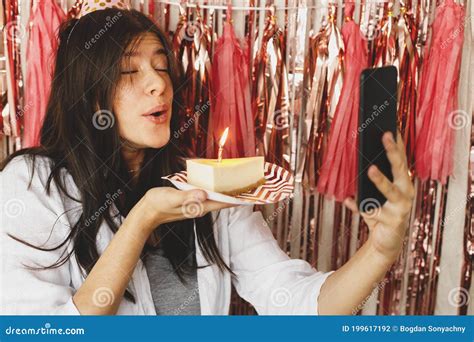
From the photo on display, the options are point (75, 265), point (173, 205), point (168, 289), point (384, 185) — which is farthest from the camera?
point (168, 289)

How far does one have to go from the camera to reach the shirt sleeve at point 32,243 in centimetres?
100

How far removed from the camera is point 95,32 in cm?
117

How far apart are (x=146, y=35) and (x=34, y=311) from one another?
23.9 inches

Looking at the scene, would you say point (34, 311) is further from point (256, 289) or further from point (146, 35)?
point (146, 35)

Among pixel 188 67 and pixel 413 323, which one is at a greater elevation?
pixel 188 67

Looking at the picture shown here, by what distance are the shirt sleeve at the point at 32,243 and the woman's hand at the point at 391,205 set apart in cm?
55

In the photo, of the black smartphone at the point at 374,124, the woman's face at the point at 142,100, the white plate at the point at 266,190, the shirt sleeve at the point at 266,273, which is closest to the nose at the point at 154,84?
the woman's face at the point at 142,100

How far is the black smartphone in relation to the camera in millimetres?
835

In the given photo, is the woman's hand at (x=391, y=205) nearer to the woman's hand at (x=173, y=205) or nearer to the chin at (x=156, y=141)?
the woman's hand at (x=173, y=205)

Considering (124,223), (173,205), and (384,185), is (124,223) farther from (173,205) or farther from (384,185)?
(384,185)

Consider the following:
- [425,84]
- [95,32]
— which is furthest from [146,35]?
[425,84]

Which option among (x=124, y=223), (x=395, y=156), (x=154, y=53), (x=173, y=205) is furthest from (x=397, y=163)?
(x=154, y=53)

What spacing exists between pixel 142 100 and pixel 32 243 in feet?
1.19

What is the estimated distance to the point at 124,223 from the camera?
1022 mm
